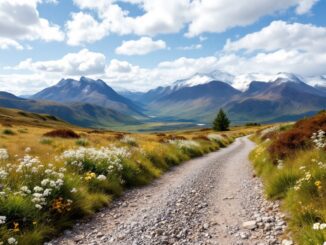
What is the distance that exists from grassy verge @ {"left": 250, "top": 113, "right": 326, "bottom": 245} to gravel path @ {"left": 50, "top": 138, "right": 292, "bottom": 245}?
0.54m

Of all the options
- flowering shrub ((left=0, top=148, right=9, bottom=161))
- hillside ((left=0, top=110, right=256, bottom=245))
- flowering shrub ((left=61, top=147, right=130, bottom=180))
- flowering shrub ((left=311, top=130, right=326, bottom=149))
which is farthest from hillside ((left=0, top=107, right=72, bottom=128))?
flowering shrub ((left=311, top=130, right=326, bottom=149))

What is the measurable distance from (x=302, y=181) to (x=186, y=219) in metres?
3.73

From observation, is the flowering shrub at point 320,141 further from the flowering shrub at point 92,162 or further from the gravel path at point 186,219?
the flowering shrub at point 92,162

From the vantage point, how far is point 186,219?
9.92 m

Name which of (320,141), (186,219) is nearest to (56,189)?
(186,219)

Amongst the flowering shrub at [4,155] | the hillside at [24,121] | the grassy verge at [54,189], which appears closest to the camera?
the grassy verge at [54,189]

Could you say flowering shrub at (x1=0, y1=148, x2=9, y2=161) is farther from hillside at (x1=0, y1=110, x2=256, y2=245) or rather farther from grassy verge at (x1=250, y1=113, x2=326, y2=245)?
grassy verge at (x1=250, y1=113, x2=326, y2=245)

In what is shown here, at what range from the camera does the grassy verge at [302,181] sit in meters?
7.27

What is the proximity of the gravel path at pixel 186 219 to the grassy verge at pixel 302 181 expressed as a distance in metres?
0.54

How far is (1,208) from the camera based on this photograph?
7.96 m

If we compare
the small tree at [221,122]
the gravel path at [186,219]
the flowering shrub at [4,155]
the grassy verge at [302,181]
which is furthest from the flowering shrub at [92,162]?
the small tree at [221,122]

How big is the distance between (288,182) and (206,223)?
3.74m

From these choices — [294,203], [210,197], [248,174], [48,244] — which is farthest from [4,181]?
[248,174]

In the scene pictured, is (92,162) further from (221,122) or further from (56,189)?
(221,122)
